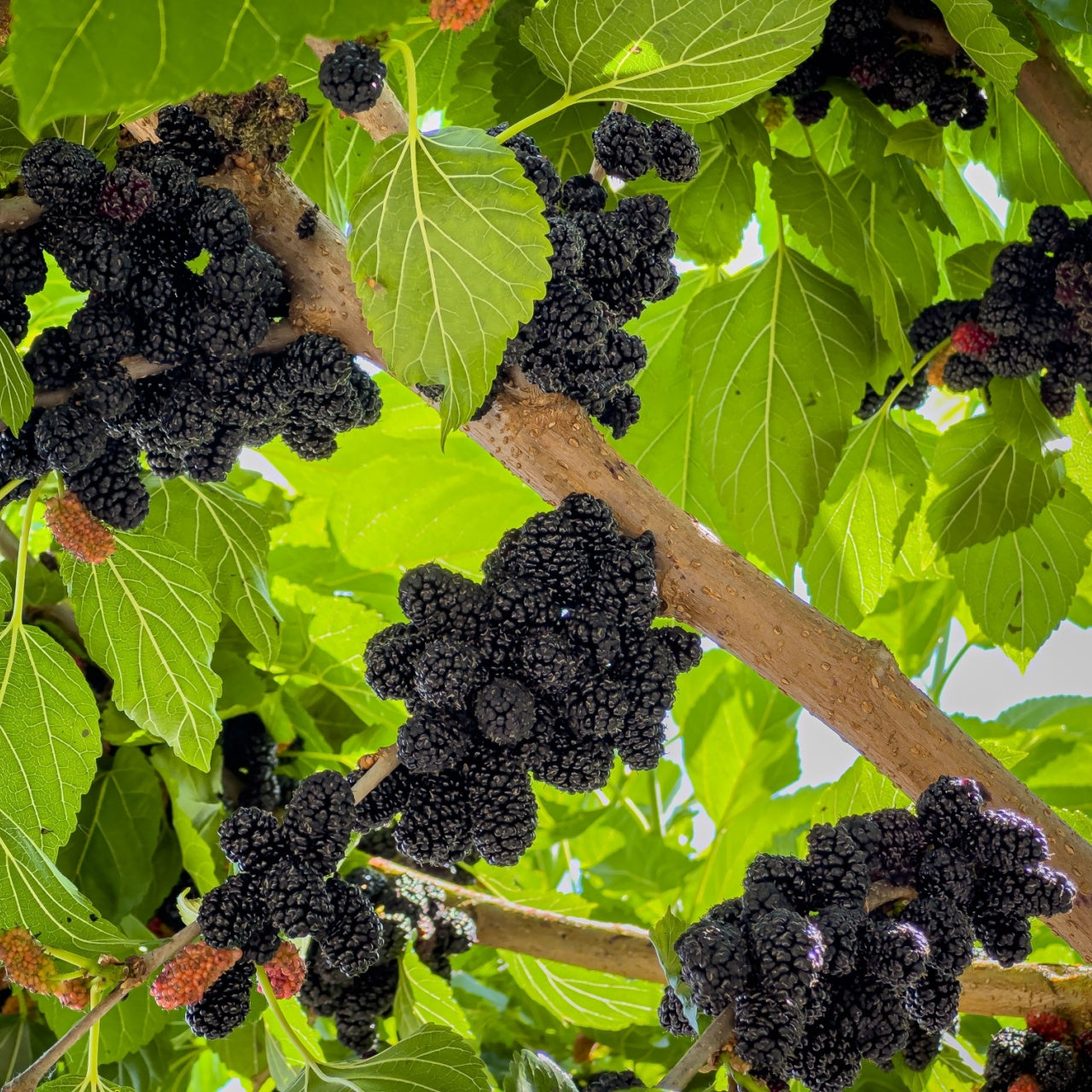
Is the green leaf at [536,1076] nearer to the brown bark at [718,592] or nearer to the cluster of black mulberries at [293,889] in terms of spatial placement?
the cluster of black mulberries at [293,889]

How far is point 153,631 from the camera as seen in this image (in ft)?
2.44

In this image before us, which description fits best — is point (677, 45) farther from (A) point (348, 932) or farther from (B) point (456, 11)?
(A) point (348, 932)

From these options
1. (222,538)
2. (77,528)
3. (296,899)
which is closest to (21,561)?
(77,528)

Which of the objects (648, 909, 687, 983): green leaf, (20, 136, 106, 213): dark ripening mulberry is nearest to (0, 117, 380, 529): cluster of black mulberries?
(20, 136, 106, 213): dark ripening mulberry

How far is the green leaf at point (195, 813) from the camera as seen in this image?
2.92 feet

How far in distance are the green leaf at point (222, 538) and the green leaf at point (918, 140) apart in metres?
0.54

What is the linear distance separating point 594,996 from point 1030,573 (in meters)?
0.51

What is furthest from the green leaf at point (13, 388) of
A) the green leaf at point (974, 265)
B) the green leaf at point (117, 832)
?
the green leaf at point (974, 265)

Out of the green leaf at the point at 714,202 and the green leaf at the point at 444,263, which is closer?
the green leaf at the point at 444,263

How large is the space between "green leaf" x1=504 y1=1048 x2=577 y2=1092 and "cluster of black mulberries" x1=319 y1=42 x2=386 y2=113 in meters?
0.44

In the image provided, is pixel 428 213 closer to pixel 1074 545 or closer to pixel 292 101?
pixel 292 101

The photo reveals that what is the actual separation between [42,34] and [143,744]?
0.72 m

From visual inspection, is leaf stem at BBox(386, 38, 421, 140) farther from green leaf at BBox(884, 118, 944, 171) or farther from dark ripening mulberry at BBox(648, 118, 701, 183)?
green leaf at BBox(884, 118, 944, 171)

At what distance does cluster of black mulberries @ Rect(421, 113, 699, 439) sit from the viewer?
1.88 ft
